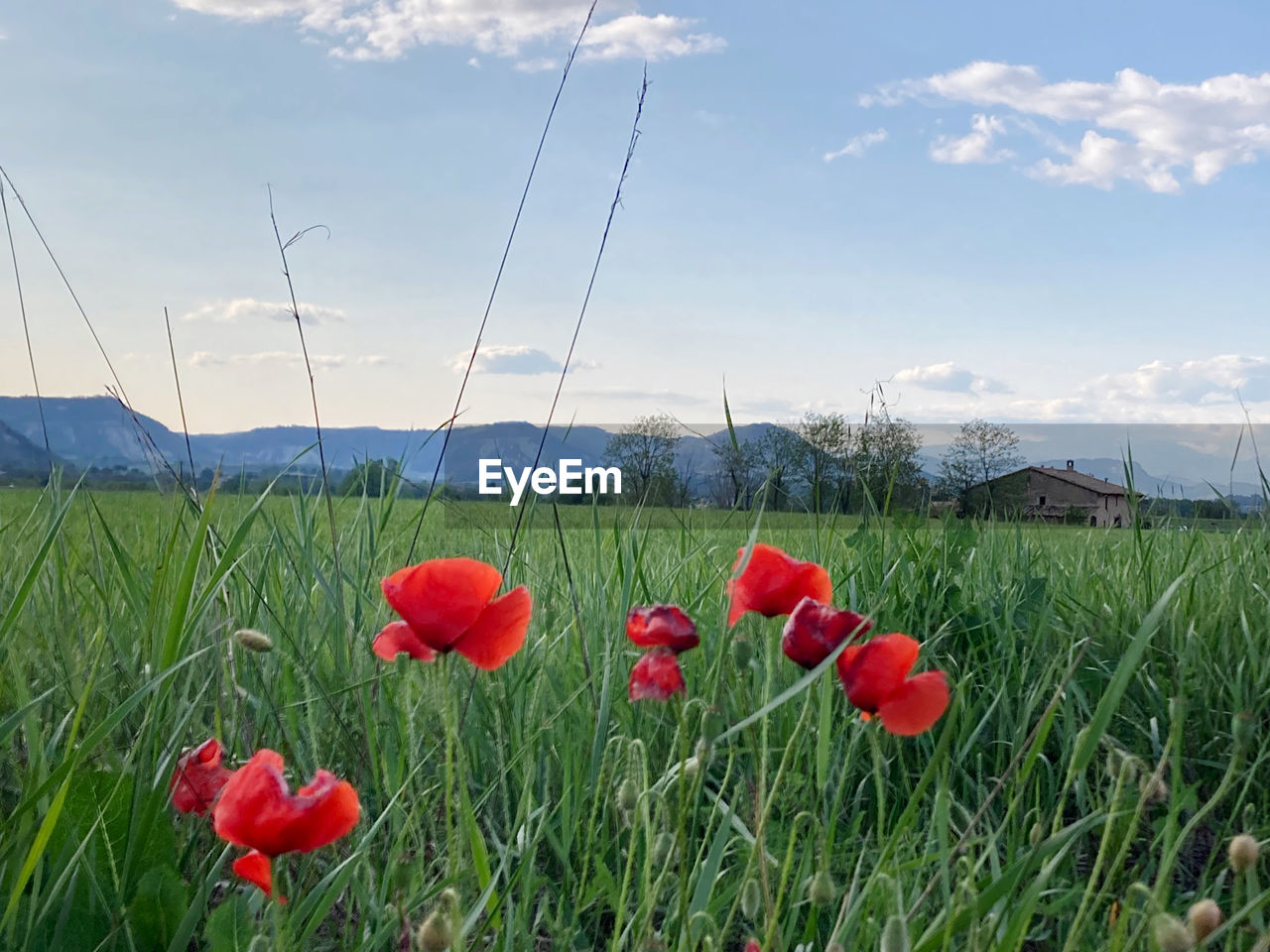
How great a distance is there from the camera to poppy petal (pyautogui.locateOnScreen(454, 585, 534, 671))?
1083mm

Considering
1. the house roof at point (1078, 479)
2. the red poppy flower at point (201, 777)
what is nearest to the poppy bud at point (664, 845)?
the red poppy flower at point (201, 777)

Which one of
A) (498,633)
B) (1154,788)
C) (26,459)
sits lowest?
(1154,788)

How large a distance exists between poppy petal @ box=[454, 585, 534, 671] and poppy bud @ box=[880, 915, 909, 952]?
477 millimetres

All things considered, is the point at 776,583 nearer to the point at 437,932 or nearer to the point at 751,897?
the point at 751,897

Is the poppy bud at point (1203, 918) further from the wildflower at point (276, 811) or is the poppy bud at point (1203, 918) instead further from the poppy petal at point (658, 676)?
the wildflower at point (276, 811)

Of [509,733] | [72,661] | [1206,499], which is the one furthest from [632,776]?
[1206,499]

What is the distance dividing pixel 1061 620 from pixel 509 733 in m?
1.44

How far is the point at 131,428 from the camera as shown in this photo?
2.11 metres

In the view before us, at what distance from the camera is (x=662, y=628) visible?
108 cm

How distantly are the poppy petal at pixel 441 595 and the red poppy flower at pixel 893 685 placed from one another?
0.38 m

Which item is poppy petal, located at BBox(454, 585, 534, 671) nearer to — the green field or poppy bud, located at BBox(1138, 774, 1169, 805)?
the green field

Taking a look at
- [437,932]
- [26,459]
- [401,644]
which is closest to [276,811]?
[437,932]

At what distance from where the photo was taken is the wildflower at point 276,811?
82cm

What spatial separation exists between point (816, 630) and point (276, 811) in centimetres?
53
